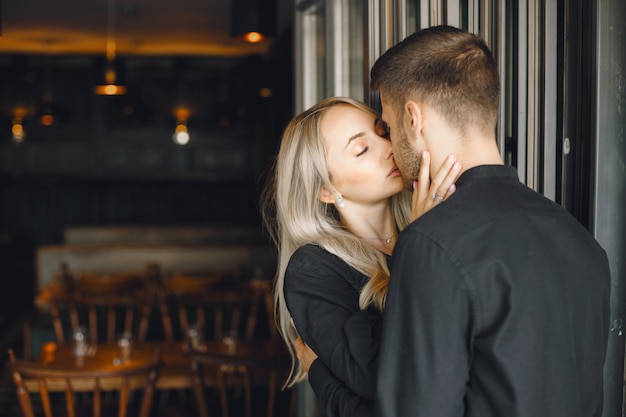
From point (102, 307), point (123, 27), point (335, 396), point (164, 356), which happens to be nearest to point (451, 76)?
point (335, 396)

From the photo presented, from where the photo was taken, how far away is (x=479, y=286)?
4.31 ft

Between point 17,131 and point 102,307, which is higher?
point 17,131

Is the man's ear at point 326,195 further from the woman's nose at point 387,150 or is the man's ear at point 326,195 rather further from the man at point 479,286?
the man at point 479,286

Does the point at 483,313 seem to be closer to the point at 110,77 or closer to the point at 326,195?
the point at 326,195

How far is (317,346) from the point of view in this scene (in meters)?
1.67

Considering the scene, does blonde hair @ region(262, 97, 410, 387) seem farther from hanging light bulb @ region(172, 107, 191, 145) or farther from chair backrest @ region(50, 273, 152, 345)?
hanging light bulb @ region(172, 107, 191, 145)

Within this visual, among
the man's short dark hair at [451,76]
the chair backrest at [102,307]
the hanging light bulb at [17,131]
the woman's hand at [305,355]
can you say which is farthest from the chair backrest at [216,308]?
the hanging light bulb at [17,131]

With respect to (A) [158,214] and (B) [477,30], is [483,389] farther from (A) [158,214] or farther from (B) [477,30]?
(A) [158,214]

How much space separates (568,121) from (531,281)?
72cm

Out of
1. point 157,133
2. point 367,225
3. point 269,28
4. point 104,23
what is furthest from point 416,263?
point 157,133

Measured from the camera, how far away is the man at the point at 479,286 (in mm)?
1317

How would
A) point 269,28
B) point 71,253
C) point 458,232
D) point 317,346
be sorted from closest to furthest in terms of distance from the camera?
point 458,232, point 317,346, point 269,28, point 71,253

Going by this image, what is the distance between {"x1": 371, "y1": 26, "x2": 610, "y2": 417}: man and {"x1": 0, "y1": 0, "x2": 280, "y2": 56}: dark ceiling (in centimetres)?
681

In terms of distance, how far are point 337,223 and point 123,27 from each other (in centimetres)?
823
